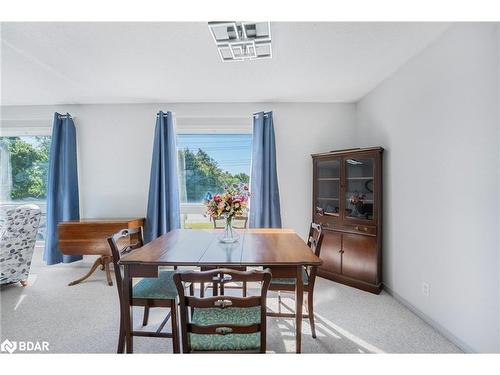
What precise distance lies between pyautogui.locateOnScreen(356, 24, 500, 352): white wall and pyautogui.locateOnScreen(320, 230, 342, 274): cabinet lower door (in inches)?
21.3

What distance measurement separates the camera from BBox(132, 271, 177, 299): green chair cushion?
1.61 m

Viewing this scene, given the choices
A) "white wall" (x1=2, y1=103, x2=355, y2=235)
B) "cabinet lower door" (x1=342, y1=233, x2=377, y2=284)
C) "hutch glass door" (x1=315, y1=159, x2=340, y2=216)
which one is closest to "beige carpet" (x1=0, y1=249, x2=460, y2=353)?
"cabinet lower door" (x1=342, y1=233, x2=377, y2=284)

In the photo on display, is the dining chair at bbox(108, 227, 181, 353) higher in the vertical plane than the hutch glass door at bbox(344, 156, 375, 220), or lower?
lower

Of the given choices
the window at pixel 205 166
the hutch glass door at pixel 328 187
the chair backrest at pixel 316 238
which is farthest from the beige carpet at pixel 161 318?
the window at pixel 205 166

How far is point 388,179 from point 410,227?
1.95ft

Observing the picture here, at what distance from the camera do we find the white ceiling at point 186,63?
177cm

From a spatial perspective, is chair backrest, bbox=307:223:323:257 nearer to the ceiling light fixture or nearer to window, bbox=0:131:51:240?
the ceiling light fixture

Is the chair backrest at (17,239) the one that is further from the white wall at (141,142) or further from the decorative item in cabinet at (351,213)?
the decorative item in cabinet at (351,213)

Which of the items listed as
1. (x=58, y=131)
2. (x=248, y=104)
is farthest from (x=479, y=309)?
(x=58, y=131)

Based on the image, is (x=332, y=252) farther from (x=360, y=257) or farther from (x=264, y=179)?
(x=264, y=179)

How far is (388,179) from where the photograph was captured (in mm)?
2604

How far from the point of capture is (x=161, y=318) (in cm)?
212

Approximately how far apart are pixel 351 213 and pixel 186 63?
2.41 meters

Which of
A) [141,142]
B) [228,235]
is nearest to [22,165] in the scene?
[141,142]
